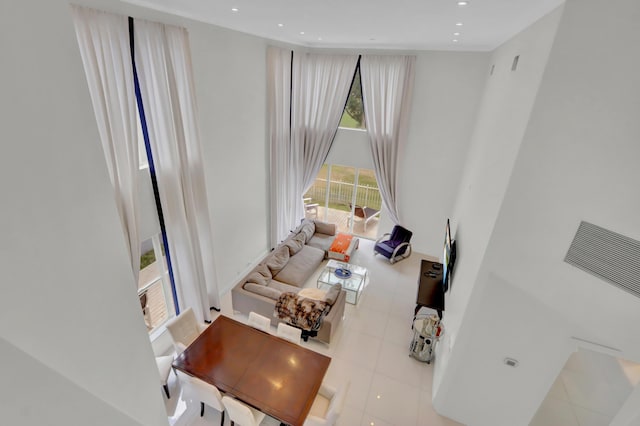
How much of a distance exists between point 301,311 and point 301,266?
170cm

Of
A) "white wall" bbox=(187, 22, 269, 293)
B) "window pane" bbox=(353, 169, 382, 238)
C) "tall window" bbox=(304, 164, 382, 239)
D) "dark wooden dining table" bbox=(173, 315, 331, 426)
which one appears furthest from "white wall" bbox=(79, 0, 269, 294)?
"window pane" bbox=(353, 169, 382, 238)

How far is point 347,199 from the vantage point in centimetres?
878

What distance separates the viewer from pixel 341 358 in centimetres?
490

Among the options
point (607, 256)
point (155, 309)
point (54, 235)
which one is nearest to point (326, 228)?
point (155, 309)

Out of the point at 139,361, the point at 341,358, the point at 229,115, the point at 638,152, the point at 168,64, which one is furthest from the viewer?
the point at 229,115

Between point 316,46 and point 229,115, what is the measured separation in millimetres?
3061

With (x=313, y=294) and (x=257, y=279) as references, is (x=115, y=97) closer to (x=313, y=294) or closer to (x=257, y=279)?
(x=257, y=279)

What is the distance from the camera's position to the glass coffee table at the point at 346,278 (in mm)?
6082

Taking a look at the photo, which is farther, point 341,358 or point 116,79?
point 341,358

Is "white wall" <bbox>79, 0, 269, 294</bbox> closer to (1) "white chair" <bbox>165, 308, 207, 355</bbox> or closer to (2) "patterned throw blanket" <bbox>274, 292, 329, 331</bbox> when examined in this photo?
(1) "white chair" <bbox>165, 308, 207, 355</bbox>

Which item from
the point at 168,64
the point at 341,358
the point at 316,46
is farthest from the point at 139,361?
the point at 316,46

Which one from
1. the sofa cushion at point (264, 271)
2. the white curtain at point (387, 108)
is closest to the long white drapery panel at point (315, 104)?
the white curtain at point (387, 108)

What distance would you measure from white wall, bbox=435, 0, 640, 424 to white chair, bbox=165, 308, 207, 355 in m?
3.65

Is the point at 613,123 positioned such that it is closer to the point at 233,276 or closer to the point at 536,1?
the point at 536,1
